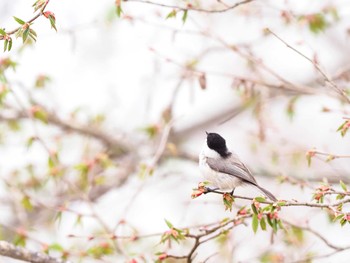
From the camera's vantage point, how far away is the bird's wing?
13.0ft

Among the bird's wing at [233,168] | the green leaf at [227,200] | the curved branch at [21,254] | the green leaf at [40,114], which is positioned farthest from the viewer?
the green leaf at [40,114]

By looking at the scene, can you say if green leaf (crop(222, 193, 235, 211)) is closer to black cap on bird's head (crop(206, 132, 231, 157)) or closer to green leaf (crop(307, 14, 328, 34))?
black cap on bird's head (crop(206, 132, 231, 157))

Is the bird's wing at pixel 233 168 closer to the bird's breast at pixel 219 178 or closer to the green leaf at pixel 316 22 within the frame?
the bird's breast at pixel 219 178

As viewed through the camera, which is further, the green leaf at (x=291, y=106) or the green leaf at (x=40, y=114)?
the green leaf at (x=40, y=114)

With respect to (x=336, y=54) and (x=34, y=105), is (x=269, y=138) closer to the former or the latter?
(x=34, y=105)

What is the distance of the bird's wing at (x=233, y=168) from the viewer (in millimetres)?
3947

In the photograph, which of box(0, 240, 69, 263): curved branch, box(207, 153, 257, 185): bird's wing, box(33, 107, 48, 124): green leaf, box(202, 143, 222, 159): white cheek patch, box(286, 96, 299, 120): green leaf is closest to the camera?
box(207, 153, 257, 185): bird's wing

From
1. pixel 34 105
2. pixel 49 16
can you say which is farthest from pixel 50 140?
pixel 49 16

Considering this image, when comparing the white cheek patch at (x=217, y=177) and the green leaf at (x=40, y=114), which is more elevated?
the green leaf at (x=40, y=114)

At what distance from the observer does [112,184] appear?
7340mm

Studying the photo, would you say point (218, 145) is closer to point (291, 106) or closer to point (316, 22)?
point (291, 106)

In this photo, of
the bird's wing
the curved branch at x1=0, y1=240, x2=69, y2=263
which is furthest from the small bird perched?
the curved branch at x1=0, y1=240, x2=69, y2=263

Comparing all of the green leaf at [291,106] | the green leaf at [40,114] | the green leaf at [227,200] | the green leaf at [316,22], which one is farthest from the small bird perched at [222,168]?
the green leaf at [40,114]

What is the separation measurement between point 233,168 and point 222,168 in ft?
0.23
